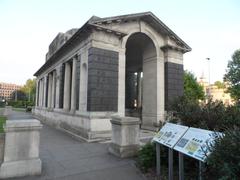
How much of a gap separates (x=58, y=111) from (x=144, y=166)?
12573 millimetres

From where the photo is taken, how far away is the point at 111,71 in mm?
11523

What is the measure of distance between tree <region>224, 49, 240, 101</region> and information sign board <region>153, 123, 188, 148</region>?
3310cm

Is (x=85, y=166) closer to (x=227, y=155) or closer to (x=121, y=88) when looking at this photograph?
(x=227, y=155)

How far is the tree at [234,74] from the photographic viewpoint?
33.8 m

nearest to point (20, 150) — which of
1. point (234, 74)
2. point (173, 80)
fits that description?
point (173, 80)

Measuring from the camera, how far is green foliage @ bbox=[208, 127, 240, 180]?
318 cm

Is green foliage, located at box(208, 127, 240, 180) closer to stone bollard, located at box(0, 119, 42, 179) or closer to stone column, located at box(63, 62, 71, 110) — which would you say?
stone bollard, located at box(0, 119, 42, 179)

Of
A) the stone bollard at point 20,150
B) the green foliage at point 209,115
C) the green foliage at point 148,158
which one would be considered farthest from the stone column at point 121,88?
the stone bollard at point 20,150

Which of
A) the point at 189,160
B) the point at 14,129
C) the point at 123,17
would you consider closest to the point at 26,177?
the point at 14,129

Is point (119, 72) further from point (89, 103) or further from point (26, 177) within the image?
point (26, 177)

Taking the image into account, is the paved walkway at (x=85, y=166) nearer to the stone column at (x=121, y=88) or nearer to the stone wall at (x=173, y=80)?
the stone column at (x=121, y=88)

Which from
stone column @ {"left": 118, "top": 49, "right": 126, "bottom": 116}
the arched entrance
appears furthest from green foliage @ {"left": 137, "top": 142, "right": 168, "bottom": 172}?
the arched entrance

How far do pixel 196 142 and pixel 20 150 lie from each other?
4.55 m

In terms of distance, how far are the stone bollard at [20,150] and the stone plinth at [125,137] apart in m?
2.86
